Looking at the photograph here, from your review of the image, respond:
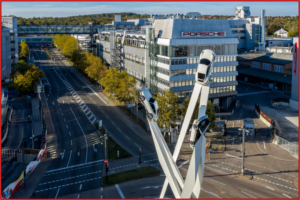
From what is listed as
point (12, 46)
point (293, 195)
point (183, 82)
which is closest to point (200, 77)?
point (293, 195)

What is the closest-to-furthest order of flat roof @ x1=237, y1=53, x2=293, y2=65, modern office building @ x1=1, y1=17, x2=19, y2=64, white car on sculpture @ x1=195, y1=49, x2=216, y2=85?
white car on sculpture @ x1=195, y1=49, x2=216, y2=85 → flat roof @ x1=237, y1=53, x2=293, y2=65 → modern office building @ x1=1, y1=17, x2=19, y2=64

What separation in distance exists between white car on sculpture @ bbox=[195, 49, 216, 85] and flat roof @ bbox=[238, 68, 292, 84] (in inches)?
3146

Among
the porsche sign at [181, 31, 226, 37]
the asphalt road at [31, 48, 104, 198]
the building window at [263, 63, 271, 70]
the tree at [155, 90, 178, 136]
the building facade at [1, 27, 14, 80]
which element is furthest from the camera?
the building facade at [1, 27, 14, 80]

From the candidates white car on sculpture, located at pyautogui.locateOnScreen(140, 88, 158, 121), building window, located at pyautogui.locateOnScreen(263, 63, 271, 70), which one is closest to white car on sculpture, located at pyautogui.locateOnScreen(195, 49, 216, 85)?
white car on sculpture, located at pyautogui.locateOnScreen(140, 88, 158, 121)

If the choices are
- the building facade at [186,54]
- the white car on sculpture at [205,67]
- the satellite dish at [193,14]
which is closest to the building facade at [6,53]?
the building facade at [186,54]

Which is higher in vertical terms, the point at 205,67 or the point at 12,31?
the point at 12,31

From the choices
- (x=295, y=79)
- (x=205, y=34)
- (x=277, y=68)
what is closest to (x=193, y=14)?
(x=205, y=34)

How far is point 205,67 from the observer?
79.1 ft

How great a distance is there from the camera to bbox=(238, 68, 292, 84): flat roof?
97500 millimetres

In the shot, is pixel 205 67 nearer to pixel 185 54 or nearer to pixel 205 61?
pixel 205 61

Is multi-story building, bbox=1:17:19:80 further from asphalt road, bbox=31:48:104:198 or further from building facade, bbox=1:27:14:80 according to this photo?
asphalt road, bbox=31:48:104:198

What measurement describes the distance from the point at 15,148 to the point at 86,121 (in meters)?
19.1

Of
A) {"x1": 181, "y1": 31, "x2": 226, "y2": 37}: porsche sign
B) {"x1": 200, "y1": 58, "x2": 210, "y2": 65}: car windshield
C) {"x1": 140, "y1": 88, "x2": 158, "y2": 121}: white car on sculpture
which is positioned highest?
{"x1": 181, "y1": 31, "x2": 226, "y2": 37}: porsche sign

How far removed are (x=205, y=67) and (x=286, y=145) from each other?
3953 centimetres
